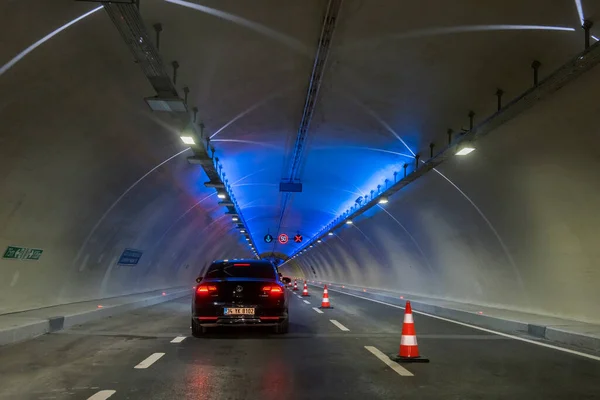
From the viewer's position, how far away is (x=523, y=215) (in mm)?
15000

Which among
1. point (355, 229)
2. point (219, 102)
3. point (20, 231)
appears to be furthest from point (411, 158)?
point (355, 229)

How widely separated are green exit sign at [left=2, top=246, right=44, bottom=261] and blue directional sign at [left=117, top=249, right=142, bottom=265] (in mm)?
6732

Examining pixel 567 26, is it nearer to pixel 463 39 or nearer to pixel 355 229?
pixel 463 39

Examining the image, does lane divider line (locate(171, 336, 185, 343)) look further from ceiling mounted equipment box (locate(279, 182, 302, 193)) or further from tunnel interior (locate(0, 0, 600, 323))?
ceiling mounted equipment box (locate(279, 182, 302, 193))

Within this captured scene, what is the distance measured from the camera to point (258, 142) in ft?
54.4

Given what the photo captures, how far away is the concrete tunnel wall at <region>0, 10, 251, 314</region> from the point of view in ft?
30.0

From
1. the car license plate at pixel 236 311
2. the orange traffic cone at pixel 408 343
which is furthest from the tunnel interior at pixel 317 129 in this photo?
the orange traffic cone at pixel 408 343

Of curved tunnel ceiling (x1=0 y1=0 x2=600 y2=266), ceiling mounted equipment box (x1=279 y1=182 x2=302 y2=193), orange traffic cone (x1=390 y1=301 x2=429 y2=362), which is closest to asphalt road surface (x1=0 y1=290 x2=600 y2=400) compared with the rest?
orange traffic cone (x1=390 y1=301 x2=429 y2=362)

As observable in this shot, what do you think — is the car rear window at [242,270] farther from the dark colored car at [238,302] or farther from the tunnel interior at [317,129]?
the tunnel interior at [317,129]

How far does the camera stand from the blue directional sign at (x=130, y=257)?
21625mm

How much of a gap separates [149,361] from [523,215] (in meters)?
10.6

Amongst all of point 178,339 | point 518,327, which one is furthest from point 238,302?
point 518,327

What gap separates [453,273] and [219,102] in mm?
13623

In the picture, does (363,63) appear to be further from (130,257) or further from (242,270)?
(130,257)
